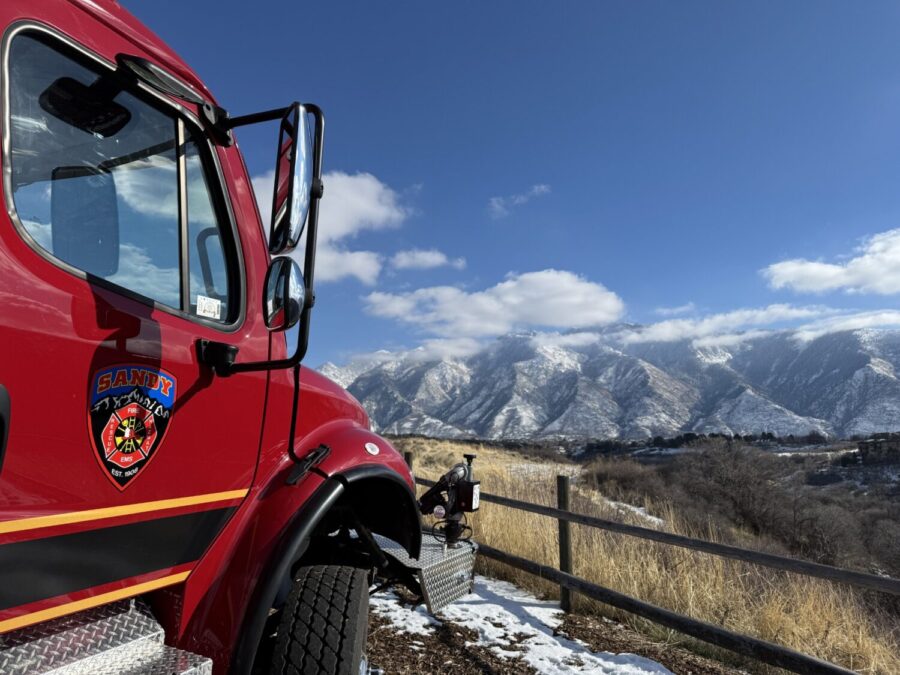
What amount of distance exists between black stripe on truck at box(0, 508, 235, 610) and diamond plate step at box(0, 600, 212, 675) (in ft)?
0.36

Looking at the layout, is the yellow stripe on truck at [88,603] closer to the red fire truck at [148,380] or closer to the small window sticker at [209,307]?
the red fire truck at [148,380]

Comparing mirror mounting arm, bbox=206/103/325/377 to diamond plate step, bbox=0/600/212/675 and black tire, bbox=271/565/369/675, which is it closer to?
diamond plate step, bbox=0/600/212/675

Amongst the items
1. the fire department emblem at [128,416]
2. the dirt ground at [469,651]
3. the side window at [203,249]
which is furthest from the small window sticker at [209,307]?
the dirt ground at [469,651]

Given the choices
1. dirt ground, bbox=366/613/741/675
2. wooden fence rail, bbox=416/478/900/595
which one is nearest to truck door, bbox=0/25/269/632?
dirt ground, bbox=366/613/741/675

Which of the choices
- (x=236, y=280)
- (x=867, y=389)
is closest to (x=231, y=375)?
(x=236, y=280)

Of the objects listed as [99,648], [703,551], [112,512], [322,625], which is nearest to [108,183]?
[112,512]

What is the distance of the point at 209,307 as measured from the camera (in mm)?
1801

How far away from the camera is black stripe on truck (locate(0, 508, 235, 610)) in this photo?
1.19 meters

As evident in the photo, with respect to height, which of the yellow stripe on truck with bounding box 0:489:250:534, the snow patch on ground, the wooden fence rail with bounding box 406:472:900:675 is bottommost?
the snow patch on ground

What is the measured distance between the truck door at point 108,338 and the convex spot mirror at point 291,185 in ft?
1.01

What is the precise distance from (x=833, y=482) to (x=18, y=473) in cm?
2725

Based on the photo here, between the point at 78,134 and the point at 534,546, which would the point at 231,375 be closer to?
the point at 78,134

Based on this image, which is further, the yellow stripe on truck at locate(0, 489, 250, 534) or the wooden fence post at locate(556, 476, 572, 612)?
the wooden fence post at locate(556, 476, 572, 612)

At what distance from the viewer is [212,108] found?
1.83 meters
